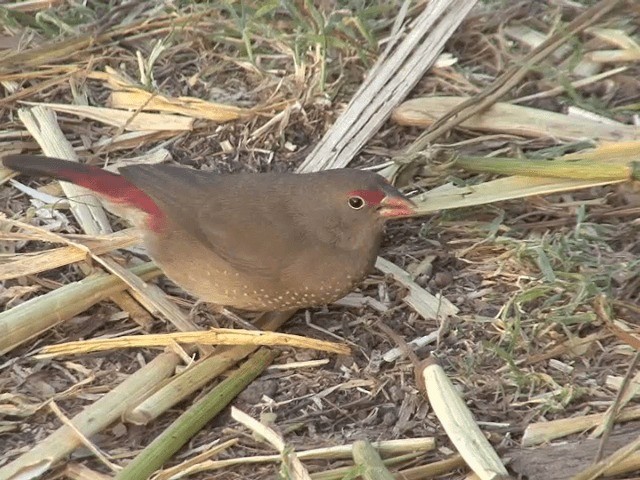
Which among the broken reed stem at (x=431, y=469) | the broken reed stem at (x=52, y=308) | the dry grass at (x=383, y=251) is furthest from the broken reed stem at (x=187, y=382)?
the broken reed stem at (x=431, y=469)

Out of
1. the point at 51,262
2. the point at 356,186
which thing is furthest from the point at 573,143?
the point at 51,262

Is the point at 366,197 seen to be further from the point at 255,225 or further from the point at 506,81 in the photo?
the point at 506,81

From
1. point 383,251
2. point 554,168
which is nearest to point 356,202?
point 383,251

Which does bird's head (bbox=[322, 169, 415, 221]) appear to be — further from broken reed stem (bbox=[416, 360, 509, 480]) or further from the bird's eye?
broken reed stem (bbox=[416, 360, 509, 480])

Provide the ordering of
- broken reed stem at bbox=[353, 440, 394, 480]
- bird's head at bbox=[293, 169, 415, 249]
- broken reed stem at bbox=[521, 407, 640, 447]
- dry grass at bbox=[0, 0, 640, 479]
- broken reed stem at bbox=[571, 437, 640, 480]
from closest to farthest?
broken reed stem at bbox=[571, 437, 640, 480] → broken reed stem at bbox=[353, 440, 394, 480] → broken reed stem at bbox=[521, 407, 640, 447] → dry grass at bbox=[0, 0, 640, 479] → bird's head at bbox=[293, 169, 415, 249]

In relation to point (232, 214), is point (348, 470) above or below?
below

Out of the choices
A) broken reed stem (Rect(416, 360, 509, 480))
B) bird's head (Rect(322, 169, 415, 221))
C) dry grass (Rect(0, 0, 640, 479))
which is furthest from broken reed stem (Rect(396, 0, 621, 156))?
broken reed stem (Rect(416, 360, 509, 480))

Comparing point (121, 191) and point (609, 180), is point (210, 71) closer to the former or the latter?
point (121, 191)

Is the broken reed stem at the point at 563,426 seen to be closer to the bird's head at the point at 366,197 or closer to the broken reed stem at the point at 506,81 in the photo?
the bird's head at the point at 366,197
